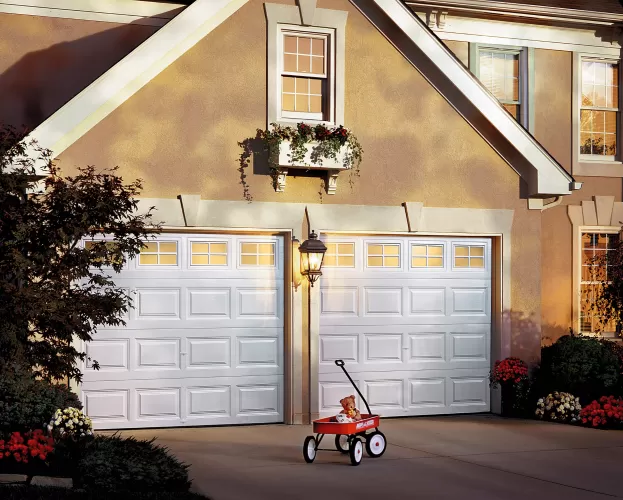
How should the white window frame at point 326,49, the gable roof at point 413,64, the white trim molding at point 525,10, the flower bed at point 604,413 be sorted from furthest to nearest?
the white trim molding at point 525,10
the white window frame at point 326,49
the flower bed at point 604,413
the gable roof at point 413,64

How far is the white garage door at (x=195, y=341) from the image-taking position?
522 inches

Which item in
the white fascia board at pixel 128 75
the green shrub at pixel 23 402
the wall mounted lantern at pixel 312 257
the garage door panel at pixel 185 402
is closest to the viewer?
the green shrub at pixel 23 402

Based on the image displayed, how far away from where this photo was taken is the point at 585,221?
17000mm

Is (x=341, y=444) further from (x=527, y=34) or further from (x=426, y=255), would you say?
(x=527, y=34)

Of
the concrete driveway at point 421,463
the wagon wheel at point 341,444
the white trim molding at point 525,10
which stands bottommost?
the concrete driveway at point 421,463

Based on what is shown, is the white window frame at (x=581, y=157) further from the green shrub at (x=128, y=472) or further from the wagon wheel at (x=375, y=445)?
the green shrub at (x=128, y=472)

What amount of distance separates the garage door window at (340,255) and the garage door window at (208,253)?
1.53 meters

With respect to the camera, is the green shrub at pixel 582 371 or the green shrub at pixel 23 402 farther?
the green shrub at pixel 582 371

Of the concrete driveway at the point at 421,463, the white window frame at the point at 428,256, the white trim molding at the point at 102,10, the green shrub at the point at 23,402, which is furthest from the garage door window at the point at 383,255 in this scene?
the green shrub at the point at 23,402

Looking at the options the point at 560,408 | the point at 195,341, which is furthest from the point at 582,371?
the point at 195,341

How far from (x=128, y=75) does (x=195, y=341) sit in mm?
3702

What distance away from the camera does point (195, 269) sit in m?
13.7

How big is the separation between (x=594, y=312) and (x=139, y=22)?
9.03 metres

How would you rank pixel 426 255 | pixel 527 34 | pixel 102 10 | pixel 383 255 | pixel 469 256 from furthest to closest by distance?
pixel 527 34 → pixel 469 256 → pixel 102 10 → pixel 426 255 → pixel 383 255
